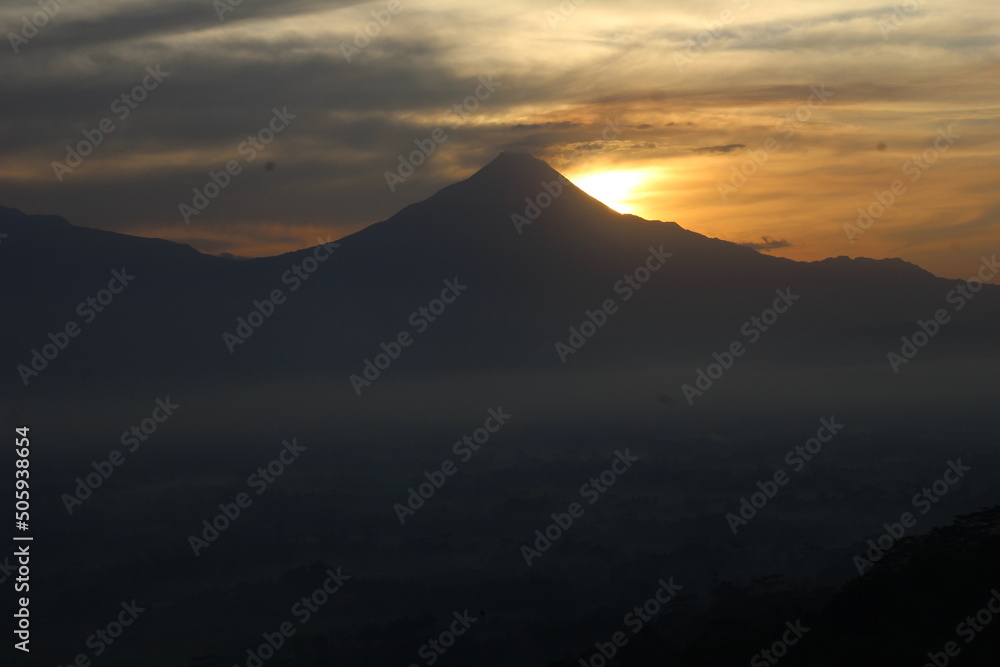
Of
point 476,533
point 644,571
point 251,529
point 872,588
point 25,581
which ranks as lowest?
point 251,529

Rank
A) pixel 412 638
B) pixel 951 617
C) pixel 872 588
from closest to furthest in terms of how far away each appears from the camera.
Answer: pixel 951 617, pixel 872 588, pixel 412 638

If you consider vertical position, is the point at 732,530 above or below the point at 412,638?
below

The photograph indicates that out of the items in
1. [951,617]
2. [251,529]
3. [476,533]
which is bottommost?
[251,529]

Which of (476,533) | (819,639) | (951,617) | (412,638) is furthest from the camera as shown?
(476,533)

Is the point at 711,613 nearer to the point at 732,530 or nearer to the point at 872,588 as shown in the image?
the point at 872,588

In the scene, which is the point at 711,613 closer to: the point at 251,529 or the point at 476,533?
the point at 476,533

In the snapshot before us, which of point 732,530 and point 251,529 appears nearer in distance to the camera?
point 732,530

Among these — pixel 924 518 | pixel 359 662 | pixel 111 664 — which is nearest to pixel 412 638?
pixel 359 662

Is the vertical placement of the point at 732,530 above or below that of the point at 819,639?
below

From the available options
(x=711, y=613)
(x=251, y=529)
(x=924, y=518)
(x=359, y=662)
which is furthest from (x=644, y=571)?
(x=251, y=529)
